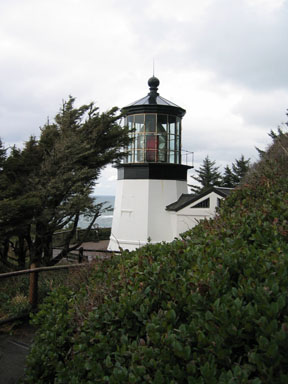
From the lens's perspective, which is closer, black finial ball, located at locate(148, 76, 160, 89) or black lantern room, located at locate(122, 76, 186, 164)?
black lantern room, located at locate(122, 76, 186, 164)

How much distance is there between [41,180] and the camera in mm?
7898

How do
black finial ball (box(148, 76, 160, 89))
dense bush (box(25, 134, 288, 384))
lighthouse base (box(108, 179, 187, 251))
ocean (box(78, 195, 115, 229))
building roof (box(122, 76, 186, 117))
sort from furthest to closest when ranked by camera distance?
black finial ball (box(148, 76, 160, 89))
lighthouse base (box(108, 179, 187, 251))
building roof (box(122, 76, 186, 117))
ocean (box(78, 195, 115, 229))
dense bush (box(25, 134, 288, 384))

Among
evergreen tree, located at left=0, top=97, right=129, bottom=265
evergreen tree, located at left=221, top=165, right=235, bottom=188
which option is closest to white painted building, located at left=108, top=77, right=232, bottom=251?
evergreen tree, located at left=0, top=97, right=129, bottom=265

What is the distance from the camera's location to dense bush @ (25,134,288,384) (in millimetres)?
1792

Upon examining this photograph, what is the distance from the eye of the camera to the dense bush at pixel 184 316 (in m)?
1.79

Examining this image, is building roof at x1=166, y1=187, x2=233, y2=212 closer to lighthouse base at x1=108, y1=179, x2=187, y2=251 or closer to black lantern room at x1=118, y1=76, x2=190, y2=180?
lighthouse base at x1=108, y1=179, x2=187, y2=251

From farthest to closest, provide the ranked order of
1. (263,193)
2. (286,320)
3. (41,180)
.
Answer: (41,180) → (263,193) → (286,320)

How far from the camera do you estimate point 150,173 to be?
14.8 metres

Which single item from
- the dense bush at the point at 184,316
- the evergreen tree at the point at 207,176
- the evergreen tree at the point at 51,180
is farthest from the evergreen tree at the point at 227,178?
the dense bush at the point at 184,316

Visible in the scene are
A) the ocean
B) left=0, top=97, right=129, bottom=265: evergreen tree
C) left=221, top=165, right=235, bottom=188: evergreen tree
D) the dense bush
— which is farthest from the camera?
left=221, top=165, right=235, bottom=188: evergreen tree

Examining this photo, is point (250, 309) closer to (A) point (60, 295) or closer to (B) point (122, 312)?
(B) point (122, 312)

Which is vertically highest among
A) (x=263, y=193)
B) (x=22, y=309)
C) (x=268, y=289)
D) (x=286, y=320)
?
(x=263, y=193)

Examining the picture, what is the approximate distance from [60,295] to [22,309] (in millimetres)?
2047

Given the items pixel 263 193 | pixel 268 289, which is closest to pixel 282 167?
pixel 263 193
